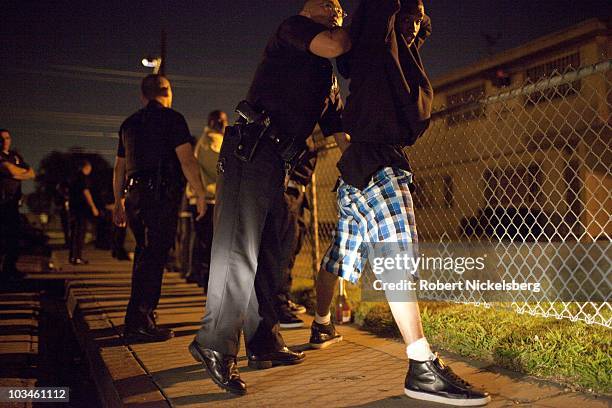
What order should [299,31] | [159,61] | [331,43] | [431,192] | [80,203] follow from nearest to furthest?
[331,43], [299,31], [80,203], [159,61], [431,192]

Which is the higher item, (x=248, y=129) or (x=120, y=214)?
(x=248, y=129)

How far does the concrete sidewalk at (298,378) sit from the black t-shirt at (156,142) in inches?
50.5

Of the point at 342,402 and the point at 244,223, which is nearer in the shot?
the point at 342,402

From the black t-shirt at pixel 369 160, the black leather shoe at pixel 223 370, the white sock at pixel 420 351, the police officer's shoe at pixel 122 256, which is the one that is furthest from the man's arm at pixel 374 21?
the police officer's shoe at pixel 122 256

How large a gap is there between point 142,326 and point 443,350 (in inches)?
85.1

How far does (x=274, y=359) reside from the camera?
345 centimetres

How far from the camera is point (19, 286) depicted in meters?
8.05

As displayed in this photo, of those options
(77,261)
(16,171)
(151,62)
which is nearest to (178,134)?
(16,171)

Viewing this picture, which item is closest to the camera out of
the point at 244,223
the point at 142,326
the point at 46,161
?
the point at 244,223

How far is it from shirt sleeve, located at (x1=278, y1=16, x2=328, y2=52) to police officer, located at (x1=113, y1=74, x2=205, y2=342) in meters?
1.58

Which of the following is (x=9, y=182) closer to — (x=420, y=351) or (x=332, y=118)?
(x=332, y=118)

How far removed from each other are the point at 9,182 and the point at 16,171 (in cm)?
17

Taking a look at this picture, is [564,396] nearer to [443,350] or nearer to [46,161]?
[443,350]

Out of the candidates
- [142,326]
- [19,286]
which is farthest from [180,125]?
[19,286]
